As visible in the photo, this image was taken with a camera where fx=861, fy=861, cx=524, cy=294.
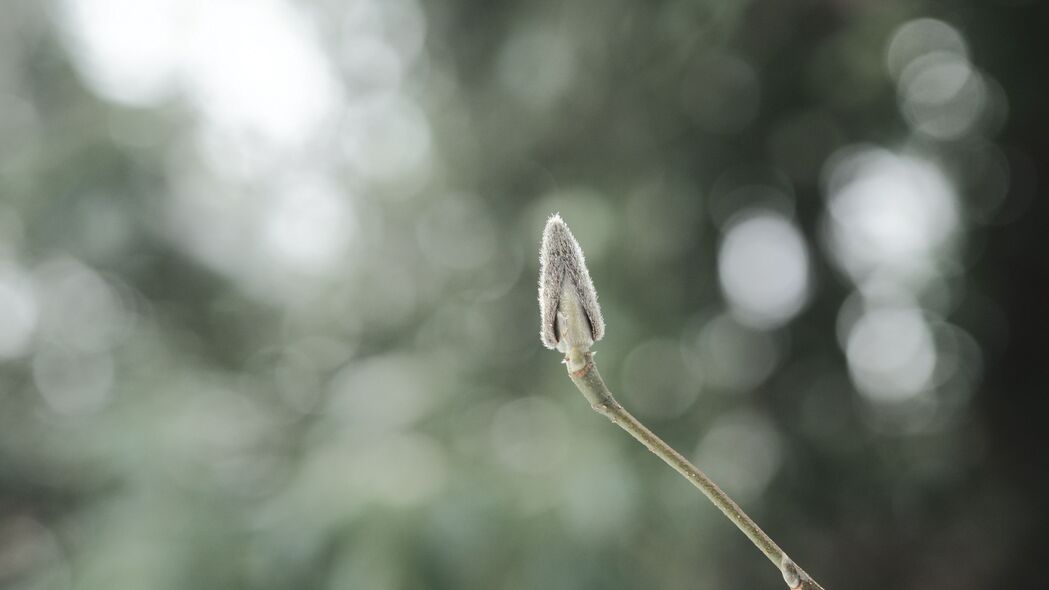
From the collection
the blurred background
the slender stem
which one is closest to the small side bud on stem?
the slender stem

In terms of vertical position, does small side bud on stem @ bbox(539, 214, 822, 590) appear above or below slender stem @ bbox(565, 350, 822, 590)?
above

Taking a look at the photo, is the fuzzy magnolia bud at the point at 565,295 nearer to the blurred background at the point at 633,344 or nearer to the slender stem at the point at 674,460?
the slender stem at the point at 674,460

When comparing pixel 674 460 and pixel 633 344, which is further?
pixel 633 344

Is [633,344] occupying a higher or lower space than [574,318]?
higher

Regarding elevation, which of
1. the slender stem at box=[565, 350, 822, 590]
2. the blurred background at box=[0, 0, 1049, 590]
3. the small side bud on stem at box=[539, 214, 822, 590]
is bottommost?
the slender stem at box=[565, 350, 822, 590]

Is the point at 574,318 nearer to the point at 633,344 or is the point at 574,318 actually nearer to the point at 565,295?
the point at 565,295

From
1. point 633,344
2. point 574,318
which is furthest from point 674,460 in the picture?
point 633,344

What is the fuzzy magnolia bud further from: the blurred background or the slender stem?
the blurred background

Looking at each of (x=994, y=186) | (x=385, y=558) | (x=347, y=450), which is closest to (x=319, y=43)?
(x=347, y=450)
